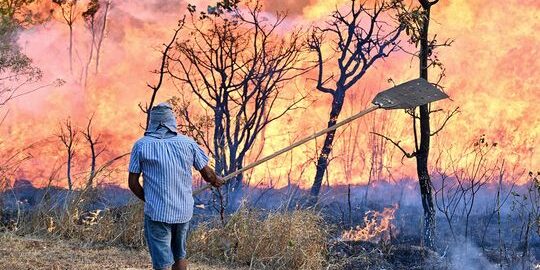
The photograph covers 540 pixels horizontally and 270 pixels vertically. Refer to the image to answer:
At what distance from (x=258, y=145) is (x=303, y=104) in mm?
1368

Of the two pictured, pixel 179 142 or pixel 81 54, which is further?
pixel 81 54

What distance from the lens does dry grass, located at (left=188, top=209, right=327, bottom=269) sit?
8242mm

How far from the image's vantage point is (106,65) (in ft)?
50.1

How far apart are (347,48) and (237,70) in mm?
2458

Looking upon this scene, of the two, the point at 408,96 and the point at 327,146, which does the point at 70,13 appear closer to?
the point at 327,146

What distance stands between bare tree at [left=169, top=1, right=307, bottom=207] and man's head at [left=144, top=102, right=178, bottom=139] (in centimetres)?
841

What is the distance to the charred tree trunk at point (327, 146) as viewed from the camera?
14.1 meters

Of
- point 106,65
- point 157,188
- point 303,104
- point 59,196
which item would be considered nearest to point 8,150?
point 106,65

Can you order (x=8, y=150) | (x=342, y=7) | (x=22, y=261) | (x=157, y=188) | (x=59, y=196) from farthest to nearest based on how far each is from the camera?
(x=342, y=7)
(x=8, y=150)
(x=59, y=196)
(x=22, y=261)
(x=157, y=188)

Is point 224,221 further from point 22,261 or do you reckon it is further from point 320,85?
point 320,85

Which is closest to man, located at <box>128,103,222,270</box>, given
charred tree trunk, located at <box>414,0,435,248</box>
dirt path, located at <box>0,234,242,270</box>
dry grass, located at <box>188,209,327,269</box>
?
dirt path, located at <box>0,234,242,270</box>

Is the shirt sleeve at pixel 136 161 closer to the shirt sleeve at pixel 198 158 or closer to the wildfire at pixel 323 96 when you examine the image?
the shirt sleeve at pixel 198 158

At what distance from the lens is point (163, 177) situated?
17.6 ft

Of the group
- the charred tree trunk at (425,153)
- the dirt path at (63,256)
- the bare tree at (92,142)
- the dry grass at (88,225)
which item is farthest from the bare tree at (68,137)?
the charred tree trunk at (425,153)
